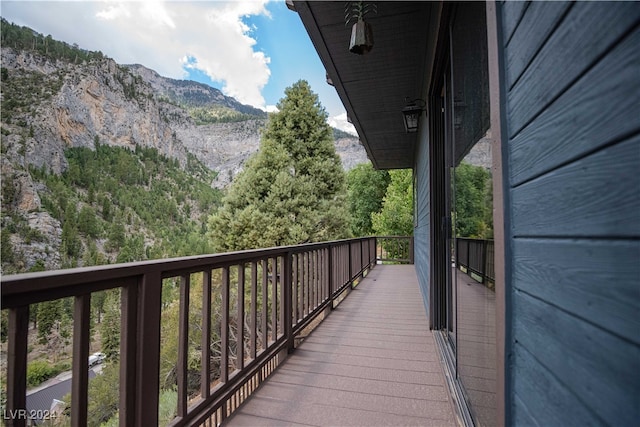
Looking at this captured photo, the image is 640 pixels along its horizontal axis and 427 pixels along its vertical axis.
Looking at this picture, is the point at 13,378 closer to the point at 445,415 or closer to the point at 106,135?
the point at 445,415

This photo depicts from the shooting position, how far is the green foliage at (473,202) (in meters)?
1.12

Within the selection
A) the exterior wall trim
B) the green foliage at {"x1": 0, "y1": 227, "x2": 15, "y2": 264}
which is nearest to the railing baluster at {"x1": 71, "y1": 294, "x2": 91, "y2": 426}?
the exterior wall trim

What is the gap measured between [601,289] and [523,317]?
33 centimetres

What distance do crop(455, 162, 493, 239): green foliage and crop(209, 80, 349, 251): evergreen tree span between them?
347 inches

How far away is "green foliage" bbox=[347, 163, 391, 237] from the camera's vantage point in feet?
73.7

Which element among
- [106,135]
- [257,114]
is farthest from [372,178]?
[257,114]

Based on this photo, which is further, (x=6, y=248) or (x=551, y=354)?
(x=6, y=248)

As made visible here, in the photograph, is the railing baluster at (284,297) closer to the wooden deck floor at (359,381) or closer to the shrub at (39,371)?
the wooden deck floor at (359,381)

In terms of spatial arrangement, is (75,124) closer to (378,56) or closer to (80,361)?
(378,56)

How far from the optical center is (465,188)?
159 centimetres

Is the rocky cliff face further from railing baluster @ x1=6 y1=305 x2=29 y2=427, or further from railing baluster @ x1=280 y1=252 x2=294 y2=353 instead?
railing baluster @ x1=6 y1=305 x2=29 y2=427

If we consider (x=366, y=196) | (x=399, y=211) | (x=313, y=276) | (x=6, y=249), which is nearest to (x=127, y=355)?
(x=313, y=276)

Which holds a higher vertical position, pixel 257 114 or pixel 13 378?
pixel 257 114

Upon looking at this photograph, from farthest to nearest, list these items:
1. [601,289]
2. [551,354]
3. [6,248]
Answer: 1. [6,248]
2. [551,354]
3. [601,289]
